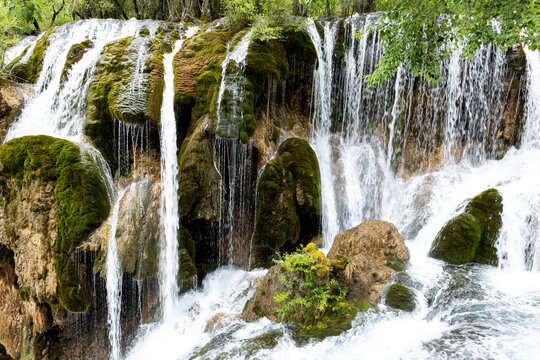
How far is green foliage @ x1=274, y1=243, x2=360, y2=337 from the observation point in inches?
213

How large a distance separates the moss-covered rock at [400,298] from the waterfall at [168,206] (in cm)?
493

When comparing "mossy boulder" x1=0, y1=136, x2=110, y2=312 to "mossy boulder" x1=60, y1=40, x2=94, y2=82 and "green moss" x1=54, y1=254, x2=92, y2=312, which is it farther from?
"mossy boulder" x1=60, y1=40, x2=94, y2=82

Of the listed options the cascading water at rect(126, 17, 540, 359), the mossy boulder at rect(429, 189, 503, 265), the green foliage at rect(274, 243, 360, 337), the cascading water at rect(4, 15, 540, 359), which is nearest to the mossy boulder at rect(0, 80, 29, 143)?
the cascading water at rect(4, 15, 540, 359)

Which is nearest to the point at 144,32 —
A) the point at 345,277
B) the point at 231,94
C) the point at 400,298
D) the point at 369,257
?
the point at 231,94

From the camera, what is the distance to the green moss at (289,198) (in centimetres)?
870

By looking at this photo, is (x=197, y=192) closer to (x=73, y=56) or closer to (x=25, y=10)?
(x=25, y=10)

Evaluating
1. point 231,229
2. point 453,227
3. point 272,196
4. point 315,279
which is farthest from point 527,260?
point 231,229

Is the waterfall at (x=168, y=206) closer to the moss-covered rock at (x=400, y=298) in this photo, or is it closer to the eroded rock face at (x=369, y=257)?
the eroded rock face at (x=369, y=257)

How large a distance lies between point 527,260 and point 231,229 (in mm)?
7060

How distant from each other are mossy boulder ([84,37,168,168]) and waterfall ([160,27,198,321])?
263 mm

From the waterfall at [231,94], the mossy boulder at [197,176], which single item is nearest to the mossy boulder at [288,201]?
the mossy boulder at [197,176]

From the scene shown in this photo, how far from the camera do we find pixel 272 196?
8797 mm

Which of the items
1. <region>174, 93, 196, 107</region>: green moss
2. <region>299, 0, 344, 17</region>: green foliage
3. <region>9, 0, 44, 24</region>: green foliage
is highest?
<region>299, 0, 344, 17</region>: green foliage

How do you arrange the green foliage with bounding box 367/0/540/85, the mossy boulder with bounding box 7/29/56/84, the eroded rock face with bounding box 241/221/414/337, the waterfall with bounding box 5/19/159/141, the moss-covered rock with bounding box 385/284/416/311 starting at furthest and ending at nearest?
the mossy boulder with bounding box 7/29/56/84 → the waterfall with bounding box 5/19/159/141 → the moss-covered rock with bounding box 385/284/416/311 → the eroded rock face with bounding box 241/221/414/337 → the green foliage with bounding box 367/0/540/85
